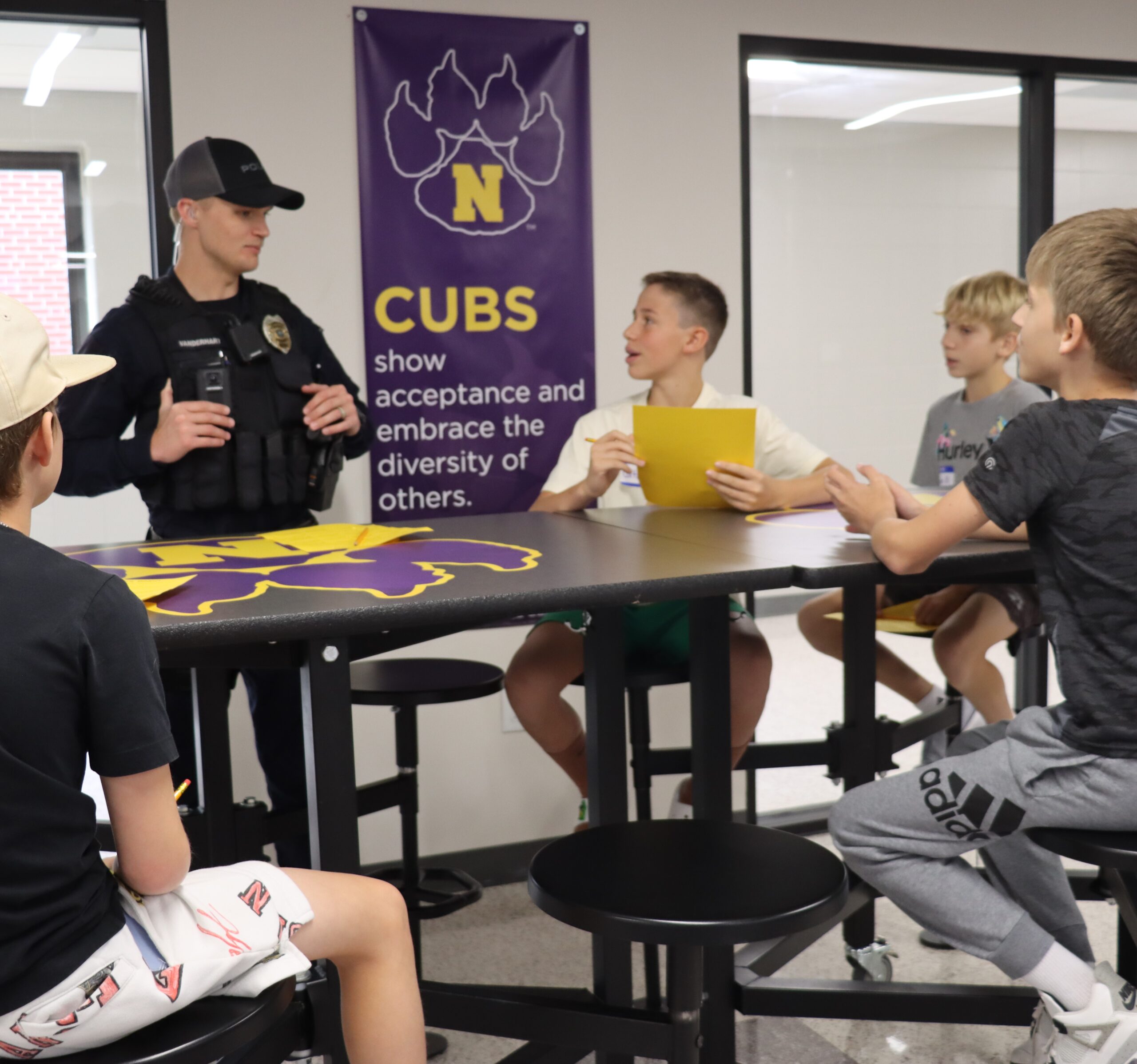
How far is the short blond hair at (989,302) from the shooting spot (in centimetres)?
308

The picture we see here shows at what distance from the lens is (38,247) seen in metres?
2.75

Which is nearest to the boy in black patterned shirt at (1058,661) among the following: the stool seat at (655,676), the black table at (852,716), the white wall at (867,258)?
the black table at (852,716)

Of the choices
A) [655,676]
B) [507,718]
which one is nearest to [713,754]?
[655,676]

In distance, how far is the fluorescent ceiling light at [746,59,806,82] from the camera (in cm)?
333

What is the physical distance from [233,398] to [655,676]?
972mm

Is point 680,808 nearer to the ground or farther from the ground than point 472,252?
nearer to the ground

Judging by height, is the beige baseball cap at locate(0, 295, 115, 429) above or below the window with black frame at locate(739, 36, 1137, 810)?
below

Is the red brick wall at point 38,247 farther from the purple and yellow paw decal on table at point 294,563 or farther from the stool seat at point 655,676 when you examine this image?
the stool seat at point 655,676

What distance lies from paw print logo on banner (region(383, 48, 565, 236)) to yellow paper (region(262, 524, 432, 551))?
1247 mm

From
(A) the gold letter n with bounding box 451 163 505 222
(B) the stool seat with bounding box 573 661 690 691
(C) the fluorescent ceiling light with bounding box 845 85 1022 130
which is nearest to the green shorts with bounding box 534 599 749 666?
(B) the stool seat with bounding box 573 661 690 691

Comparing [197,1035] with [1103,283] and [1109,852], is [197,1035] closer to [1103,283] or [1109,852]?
[1109,852]

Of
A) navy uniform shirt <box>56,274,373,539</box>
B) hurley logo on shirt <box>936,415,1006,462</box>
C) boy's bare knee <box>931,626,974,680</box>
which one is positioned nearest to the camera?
navy uniform shirt <box>56,274,373,539</box>

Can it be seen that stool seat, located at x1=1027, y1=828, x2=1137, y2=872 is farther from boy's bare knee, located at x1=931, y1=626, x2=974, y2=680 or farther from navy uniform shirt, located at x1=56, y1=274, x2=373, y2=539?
navy uniform shirt, located at x1=56, y1=274, x2=373, y2=539

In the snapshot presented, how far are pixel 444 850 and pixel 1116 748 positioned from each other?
199cm
